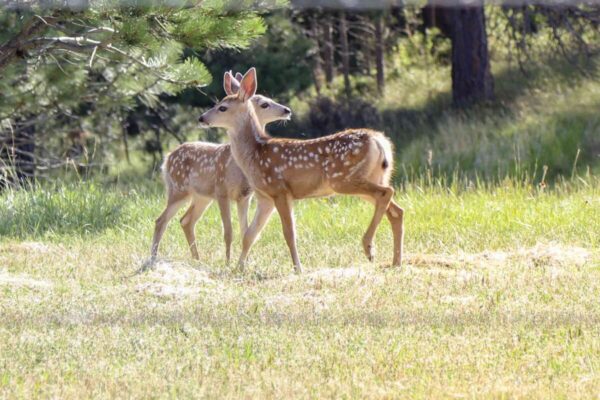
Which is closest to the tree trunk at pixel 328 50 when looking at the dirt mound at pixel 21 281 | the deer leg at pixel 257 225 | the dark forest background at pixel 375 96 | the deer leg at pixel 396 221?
the dark forest background at pixel 375 96

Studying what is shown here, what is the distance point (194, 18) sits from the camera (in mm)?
9586

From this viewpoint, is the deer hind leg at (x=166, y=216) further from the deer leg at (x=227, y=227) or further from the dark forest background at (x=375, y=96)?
the dark forest background at (x=375, y=96)

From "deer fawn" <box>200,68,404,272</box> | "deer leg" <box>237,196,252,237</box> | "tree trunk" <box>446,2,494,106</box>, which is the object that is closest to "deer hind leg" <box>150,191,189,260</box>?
"deer leg" <box>237,196,252,237</box>

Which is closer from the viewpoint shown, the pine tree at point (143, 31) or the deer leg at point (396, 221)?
the pine tree at point (143, 31)

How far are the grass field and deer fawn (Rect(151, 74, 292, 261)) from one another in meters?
0.32

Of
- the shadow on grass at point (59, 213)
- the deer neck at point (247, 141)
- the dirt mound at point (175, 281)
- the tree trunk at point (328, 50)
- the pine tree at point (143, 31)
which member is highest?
the pine tree at point (143, 31)

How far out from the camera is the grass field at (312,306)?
6.77 meters

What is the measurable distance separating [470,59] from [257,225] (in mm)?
11740

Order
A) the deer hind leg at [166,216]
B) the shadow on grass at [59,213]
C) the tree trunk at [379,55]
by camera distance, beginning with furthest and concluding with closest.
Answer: the tree trunk at [379,55] → the shadow on grass at [59,213] → the deer hind leg at [166,216]

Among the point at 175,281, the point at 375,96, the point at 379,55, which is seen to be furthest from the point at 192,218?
the point at 379,55

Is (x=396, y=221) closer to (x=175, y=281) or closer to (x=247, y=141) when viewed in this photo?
(x=247, y=141)

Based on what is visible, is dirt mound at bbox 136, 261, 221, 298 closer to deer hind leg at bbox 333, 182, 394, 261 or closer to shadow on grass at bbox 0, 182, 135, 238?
deer hind leg at bbox 333, 182, 394, 261

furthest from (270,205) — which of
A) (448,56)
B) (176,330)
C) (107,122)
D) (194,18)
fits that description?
(448,56)

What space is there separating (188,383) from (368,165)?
3.82m
